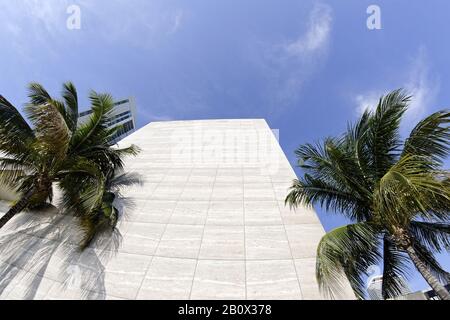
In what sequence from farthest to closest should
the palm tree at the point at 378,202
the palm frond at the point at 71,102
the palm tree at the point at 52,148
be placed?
the palm frond at the point at 71,102
the palm tree at the point at 52,148
the palm tree at the point at 378,202

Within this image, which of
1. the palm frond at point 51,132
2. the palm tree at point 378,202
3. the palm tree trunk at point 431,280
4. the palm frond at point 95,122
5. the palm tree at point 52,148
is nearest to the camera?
the palm tree trunk at point 431,280

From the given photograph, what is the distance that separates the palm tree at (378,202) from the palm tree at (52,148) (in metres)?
6.40

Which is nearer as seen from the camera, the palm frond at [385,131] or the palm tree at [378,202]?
the palm tree at [378,202]

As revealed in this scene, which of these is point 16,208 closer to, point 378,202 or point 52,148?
point 52,148

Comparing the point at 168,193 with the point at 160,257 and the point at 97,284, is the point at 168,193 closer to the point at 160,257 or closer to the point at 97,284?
the point at 160,257

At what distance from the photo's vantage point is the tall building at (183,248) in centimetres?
427

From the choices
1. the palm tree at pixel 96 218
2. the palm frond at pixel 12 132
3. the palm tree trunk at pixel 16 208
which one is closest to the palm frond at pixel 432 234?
the palm tree at pixel 96 218

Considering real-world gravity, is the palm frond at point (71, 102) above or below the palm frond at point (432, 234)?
above

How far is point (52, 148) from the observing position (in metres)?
A: 4.97

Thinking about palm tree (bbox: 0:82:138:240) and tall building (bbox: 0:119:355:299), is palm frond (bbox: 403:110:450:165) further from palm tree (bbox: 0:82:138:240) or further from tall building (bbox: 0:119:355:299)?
palm tree (bbox: 0:82:138:240)

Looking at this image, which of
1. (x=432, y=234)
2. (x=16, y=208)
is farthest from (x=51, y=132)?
(x=432, y=234)

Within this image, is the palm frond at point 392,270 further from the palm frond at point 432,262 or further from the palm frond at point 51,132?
the palm frond at point 51,132

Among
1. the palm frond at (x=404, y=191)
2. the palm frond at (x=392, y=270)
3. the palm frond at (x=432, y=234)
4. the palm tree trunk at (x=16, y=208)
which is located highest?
the palm frond at (x=404, y=191)

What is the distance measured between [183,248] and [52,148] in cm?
463
